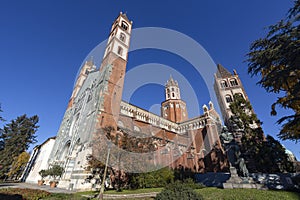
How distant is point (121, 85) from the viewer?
2323 cm

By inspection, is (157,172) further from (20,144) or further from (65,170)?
(20,144)

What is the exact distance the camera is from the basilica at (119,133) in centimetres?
1369

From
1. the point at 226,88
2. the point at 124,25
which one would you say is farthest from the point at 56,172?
the point at 226,88

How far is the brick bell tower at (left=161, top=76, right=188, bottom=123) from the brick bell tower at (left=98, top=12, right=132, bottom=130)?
81.8 ft

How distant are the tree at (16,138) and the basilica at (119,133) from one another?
389 centimetres

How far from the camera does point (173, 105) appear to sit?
47312mm

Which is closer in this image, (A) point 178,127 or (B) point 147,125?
(B) point 147,125

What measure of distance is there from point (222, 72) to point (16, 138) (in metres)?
54.6

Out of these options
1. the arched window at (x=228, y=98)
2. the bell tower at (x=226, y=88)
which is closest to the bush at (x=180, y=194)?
the bell tower at (x=226, y=88)

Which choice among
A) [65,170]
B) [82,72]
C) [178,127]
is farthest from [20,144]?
[178,127]

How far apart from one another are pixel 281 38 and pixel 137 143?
1391 centimetres

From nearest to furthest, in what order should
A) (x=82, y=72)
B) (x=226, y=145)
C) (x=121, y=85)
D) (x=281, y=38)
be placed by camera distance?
(x=281, y=38) → (x=226, y=145) → (x=121, y=85) → (x=82, y=72)

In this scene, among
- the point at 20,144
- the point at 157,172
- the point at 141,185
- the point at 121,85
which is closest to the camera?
the point at 141,185

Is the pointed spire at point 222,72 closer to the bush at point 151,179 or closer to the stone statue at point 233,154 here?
the stone statue at point 233,154
